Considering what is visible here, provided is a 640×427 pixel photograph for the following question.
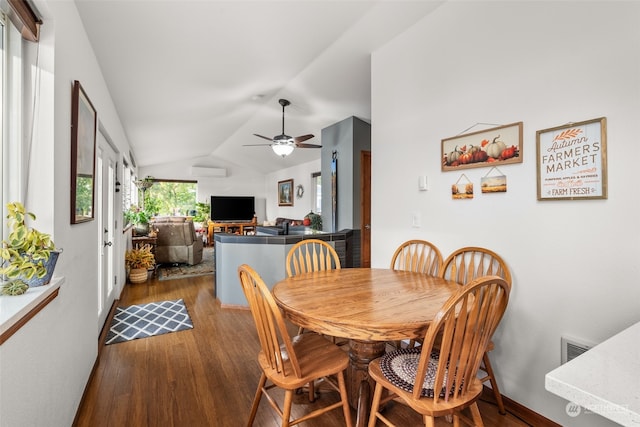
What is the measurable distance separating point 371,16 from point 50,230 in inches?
99.7

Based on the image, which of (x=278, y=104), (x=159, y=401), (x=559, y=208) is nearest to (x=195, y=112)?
(x=278, y=104)

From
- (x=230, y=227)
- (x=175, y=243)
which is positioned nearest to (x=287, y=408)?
(x=175, y=243)

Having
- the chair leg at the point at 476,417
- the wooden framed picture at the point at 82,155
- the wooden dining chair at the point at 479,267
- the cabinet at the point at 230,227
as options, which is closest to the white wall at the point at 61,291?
the wooden framed picture at the point at 82,155

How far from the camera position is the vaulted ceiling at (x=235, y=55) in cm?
208

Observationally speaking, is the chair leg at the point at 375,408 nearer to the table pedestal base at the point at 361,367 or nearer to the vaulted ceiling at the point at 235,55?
the table pedestal base at the point at 361,367

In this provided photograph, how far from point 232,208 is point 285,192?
188 cm

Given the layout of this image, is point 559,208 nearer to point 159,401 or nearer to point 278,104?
point 159,401

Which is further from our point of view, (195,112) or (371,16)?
(195,112)

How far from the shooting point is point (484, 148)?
197cm

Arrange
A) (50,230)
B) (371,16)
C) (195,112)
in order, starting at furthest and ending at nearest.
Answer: (195,112) → (371,16) → (50,230)

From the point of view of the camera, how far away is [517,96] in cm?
180

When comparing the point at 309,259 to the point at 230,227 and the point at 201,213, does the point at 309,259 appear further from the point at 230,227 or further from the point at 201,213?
the point at 201,213

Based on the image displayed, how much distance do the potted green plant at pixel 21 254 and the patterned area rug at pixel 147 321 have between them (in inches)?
73.7

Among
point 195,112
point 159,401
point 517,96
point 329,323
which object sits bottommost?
point 159,401
